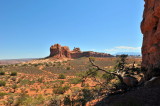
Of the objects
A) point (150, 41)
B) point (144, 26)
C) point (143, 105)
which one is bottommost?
point (143, 105)

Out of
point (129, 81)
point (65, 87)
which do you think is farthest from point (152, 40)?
A: point (65, 87)

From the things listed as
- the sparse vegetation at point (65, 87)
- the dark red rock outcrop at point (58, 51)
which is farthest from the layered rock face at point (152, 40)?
the dark red rock outcrop at point (58, 51)

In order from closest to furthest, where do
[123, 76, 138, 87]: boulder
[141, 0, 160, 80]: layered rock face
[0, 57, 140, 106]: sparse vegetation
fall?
[123, 76, 138, 87]: boulder < [141, 0, 160, 80]: layered rock face < [0, 57, 140, 106]: sparse vegetation

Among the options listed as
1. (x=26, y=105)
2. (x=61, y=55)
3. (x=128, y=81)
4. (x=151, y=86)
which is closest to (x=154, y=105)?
(x=151, y=86)

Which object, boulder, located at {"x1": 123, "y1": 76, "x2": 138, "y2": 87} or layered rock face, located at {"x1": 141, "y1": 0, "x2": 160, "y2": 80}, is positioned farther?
layered rock face, located at {"x1": 141, "y1": 0, "x2": 160, "y2": 80}

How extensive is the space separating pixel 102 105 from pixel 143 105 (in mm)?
2168

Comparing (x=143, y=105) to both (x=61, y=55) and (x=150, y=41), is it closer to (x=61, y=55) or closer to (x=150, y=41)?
(x=150, y=41)

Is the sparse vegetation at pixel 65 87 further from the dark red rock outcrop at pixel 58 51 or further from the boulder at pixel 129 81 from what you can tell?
the dark red rock outcrop at pixel 58 51

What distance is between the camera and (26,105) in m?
10.4

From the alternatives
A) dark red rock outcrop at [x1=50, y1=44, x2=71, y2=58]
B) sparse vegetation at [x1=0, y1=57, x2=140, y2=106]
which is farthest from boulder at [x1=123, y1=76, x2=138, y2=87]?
dark red rock outcrop at [x1=50, y1=44, x2=71, y2=58]

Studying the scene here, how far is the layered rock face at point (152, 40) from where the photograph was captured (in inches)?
344

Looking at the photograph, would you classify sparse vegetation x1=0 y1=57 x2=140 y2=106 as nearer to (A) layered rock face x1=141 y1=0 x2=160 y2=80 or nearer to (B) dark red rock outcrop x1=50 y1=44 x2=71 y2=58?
(A) layered rock face x1=141 y1=0 x2=160 y2=80

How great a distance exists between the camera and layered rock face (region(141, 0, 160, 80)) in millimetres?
8745

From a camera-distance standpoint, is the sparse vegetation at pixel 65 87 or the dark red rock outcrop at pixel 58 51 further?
the dark red rock outcrop at pixel 58 51
